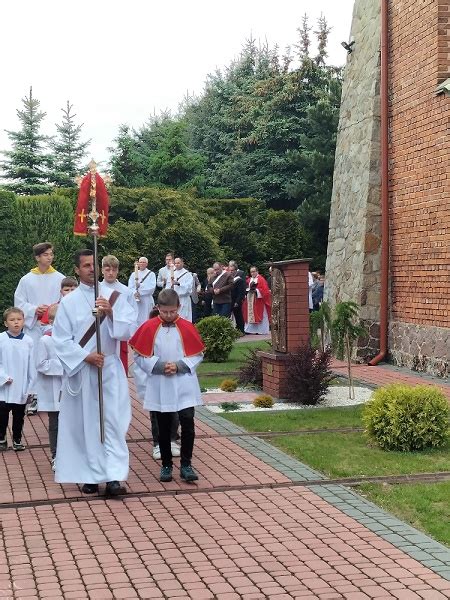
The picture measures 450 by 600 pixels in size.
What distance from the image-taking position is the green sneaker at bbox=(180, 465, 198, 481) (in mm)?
A: 8547

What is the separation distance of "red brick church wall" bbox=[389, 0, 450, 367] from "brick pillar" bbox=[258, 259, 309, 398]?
3.03 meters

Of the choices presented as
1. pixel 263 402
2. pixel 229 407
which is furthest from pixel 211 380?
pixel 263 402

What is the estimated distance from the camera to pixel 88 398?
8492 millimetres

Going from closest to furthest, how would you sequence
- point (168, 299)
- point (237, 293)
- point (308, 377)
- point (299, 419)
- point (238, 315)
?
1. point (168, 299)
2. point (299, 419)
3. point (308, 377)
4. point (237, 293)
5. point (238, 315)

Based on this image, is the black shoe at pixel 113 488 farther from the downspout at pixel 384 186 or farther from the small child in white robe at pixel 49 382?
the downspout at pixel 384 186

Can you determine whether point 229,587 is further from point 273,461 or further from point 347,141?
point 347,141

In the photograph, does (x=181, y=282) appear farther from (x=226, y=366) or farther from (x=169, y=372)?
(x=169, y=372)

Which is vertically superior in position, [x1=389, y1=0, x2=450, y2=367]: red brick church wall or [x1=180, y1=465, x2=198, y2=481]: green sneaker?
[x1=389, y1=0, x2=450, y2=367]: red brick church wall

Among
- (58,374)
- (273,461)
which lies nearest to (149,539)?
(273,461)

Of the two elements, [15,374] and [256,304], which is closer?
[15,374]

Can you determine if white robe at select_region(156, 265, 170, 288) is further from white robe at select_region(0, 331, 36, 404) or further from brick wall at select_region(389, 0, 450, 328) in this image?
white robe at select_region(0, 331, 36, 404)

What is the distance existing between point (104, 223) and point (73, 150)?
34.4 metres

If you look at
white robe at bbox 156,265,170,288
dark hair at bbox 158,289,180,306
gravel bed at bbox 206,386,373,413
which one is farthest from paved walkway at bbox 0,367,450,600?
white robe at bbox 156,265,170,288

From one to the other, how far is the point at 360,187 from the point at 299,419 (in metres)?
7.69
